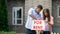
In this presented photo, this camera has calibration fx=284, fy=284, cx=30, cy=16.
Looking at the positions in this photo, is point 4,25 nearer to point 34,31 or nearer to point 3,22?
point 3,22

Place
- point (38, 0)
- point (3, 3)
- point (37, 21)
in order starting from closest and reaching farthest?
point (37, 21) < point (3, 3) < point (38, 0)

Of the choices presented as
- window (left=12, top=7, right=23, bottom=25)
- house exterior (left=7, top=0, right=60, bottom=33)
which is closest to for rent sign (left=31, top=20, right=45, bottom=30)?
house exterior (left=7, top=0, right=60, bottom=33)

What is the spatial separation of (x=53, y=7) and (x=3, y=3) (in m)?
6.34

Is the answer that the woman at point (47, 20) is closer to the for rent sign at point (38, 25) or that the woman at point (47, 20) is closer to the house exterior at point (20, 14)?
the for rent sign at point (38, 25)

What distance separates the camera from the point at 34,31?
1074 centimetres

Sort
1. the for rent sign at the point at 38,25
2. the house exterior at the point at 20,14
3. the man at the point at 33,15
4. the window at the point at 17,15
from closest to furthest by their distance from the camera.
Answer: the for rent sign at the point at 38,25, the man at the point at 33,15, the house exterior at the point at 20,14, the window at the point at 17,15

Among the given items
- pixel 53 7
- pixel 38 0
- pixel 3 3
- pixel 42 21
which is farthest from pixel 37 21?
pixel 53 7

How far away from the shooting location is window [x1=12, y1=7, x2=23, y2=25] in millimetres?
26297

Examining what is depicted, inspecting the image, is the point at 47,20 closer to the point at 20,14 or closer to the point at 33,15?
the point at 33,15

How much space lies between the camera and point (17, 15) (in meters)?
26.8

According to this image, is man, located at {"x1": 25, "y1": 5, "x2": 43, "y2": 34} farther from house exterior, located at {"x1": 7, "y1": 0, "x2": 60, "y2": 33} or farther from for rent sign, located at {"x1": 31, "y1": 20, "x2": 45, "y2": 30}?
house exterior, located at {"x1": 7, "y1": 0, "x2": 60, "y2": 33}

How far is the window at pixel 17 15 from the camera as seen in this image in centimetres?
2630

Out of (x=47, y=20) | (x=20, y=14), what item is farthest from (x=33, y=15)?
(x=20, y=14)

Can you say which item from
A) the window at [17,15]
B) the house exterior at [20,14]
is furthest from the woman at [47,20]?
the window at [17,15]
